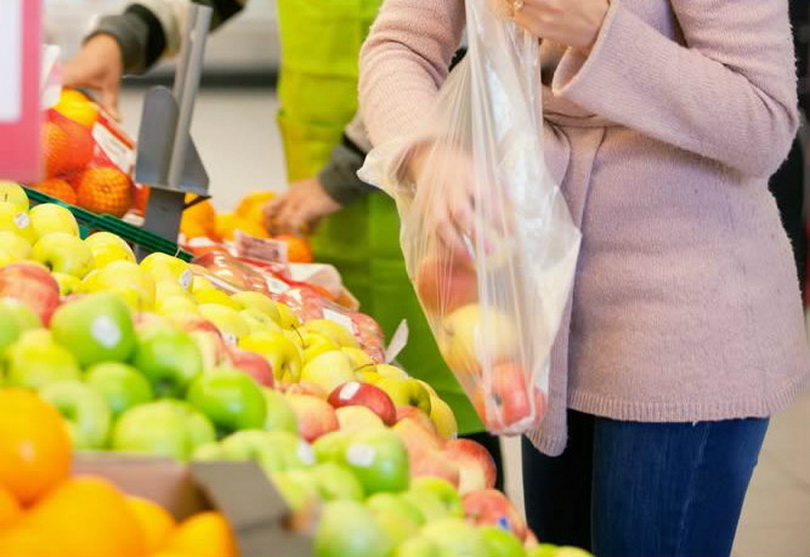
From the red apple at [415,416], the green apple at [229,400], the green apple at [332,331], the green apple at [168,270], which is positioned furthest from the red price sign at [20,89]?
the green apple at [332,331]

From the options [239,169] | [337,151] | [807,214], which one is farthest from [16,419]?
[239,169]

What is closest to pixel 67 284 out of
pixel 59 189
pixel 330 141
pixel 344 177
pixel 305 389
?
pixel 305 389

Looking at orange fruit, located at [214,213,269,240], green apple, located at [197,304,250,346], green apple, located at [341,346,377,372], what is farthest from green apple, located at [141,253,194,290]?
orange fruit, located at [214,213,269,240]

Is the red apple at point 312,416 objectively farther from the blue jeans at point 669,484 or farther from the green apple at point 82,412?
the blue jeans at point 669,484

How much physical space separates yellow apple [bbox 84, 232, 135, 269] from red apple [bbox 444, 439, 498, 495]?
2.00 feet

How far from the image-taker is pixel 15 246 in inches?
67.2

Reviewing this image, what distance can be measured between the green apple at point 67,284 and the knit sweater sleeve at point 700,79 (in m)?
0.64

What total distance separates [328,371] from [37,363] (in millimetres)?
544

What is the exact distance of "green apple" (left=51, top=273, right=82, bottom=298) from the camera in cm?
159

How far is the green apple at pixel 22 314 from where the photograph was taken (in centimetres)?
124

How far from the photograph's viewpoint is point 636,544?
1.67 metres

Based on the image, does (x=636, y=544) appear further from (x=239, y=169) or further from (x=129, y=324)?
(x=239, y=169)

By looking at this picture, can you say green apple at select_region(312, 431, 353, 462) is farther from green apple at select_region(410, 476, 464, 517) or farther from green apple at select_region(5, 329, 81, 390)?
green apple at select_region(5, 329, 81, 390)

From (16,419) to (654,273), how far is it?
0.87 m
